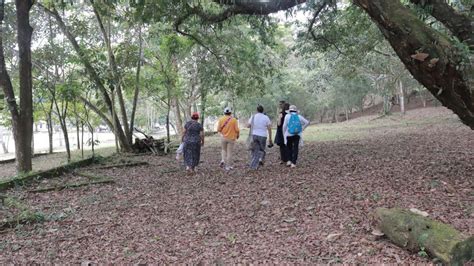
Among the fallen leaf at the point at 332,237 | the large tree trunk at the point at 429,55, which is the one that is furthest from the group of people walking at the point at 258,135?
the fallen leaf at the point at 332,237

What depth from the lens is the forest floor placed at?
189 inches

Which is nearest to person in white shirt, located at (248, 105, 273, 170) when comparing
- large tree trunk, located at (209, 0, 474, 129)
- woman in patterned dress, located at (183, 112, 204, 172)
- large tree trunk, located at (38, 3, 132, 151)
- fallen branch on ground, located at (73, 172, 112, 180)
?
woman in patterned dress, located at (183, 112, 204, 172)

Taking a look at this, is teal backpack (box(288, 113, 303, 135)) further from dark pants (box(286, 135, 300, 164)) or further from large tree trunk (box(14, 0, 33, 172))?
large tree trunk (box(14, 0, 33, 172))

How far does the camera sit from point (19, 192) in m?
8.92

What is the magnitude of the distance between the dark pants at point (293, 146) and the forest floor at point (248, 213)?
1.68 feet

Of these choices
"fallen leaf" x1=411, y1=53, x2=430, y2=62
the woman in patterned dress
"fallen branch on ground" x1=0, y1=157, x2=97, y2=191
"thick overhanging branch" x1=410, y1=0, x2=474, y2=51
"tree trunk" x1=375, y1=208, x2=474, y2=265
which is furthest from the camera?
the woman in patterned dress

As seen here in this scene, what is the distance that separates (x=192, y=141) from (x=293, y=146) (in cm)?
256

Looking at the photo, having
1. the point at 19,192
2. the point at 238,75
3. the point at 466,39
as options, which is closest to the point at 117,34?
the point at 238,75

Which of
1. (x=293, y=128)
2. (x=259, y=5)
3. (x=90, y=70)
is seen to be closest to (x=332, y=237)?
(x=293, y=128)

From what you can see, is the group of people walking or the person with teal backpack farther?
the group of people walking

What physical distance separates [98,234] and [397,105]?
42.4 m

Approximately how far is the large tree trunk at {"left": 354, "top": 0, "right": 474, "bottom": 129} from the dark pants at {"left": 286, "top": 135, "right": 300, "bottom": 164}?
4.17 meters

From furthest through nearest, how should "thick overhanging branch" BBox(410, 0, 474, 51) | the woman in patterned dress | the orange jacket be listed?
the orange jacket, the woman in patterned dress, "thick overhanging branch" BBox(410, 0, 474, 51)

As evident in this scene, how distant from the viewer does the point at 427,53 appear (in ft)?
17.9
